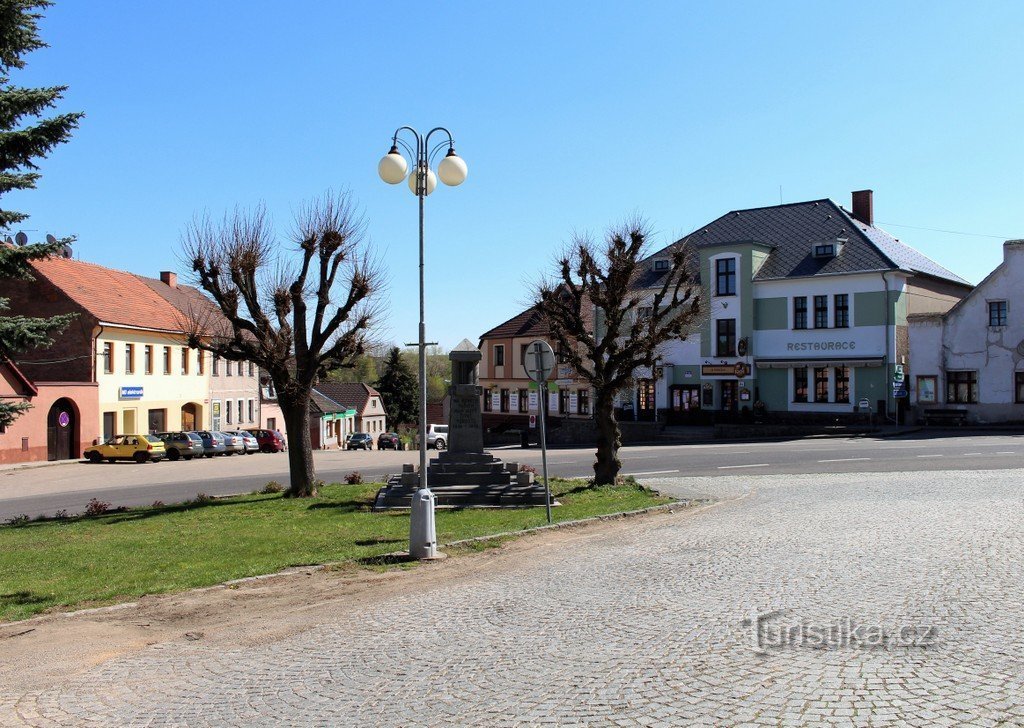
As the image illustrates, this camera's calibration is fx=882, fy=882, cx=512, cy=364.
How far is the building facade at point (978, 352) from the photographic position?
41.5m

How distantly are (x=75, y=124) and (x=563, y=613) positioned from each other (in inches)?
461

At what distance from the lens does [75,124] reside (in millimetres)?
14602

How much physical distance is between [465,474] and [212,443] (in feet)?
97.4

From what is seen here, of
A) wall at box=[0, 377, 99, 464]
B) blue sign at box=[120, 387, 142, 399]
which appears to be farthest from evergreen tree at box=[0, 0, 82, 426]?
blue sign at box=[120, 387, 142, 399]

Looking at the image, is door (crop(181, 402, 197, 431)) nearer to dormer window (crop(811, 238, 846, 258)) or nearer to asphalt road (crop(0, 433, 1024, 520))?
asphalt road (crop(0, 433, 1024, 520))

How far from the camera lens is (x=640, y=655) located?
702 centimetres

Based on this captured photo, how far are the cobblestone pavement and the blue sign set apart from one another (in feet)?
133

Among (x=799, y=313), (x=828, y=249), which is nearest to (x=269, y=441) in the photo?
(x=799, y=313)

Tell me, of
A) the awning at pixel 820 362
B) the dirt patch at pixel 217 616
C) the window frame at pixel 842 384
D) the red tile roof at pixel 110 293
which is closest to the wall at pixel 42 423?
the red tile roof at pixel 110 293

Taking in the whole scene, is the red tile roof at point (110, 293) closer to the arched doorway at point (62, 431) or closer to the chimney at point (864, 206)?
the arched doorway at point (62, 431)

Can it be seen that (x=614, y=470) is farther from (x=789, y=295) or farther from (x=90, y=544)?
(x=789, y=295)

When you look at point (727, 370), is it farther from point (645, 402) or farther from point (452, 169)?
point (452, 169)

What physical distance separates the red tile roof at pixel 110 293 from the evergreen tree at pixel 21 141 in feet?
93.9

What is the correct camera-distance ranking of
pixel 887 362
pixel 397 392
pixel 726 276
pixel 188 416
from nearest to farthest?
pixel 887 362
pixel 726 276
pixel 188 416
pixel 397 392
